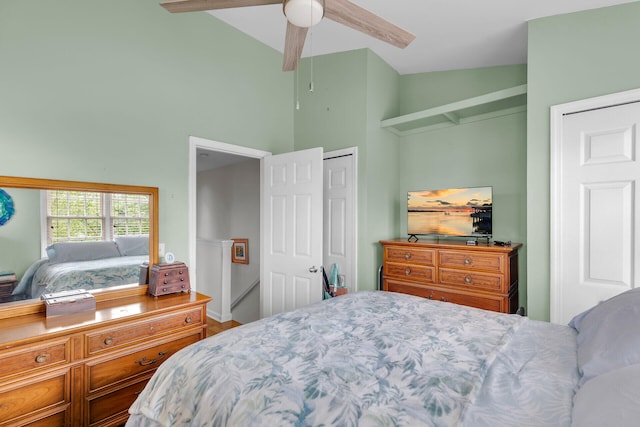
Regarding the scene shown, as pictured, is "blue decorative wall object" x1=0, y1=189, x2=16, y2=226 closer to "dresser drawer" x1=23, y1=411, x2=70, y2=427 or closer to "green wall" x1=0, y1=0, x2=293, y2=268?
"green wall" x1=0, y1=0, x2=293, y2=268

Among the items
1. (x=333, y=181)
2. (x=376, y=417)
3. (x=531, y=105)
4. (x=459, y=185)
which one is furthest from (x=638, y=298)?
(x=333, y=181)

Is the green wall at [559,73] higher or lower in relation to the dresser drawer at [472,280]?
higher

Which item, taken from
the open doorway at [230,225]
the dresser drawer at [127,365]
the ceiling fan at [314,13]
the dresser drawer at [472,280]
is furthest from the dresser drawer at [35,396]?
the dresser drawer at [472,280]

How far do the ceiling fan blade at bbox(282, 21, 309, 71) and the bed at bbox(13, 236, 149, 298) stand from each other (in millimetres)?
1686

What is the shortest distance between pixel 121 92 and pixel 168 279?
1.43 metres

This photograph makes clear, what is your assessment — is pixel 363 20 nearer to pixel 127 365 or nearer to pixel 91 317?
pixel 91 317

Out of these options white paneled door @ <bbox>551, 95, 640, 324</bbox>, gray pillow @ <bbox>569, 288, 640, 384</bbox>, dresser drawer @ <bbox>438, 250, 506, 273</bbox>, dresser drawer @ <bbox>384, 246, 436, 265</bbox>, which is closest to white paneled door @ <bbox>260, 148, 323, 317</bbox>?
dresser drawer @ <bbox>384, 246, 436, 265</bbox>

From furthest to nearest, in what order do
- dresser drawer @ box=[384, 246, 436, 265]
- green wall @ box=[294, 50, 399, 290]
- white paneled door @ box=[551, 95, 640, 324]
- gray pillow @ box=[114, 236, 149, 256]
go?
green wall @ box=[294, 50, 399, 290]
dresser drawer @ box=[384, 246, 436, 265]
gray pillow @ box=[114, 236, 149, 256]
white paneled door @ box=[551, 95, 640, 324]

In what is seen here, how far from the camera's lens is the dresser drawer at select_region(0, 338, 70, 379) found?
1.46m

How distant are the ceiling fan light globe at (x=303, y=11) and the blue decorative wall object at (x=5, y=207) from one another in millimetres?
1913

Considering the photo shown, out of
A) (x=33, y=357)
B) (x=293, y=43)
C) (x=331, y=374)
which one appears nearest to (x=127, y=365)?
(x=33, y=357)

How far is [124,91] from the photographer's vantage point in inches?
90.4

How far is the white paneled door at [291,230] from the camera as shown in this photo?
9.80 ft

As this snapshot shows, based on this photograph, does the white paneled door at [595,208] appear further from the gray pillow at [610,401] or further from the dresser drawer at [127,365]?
the dresser drawer at [127,365]
